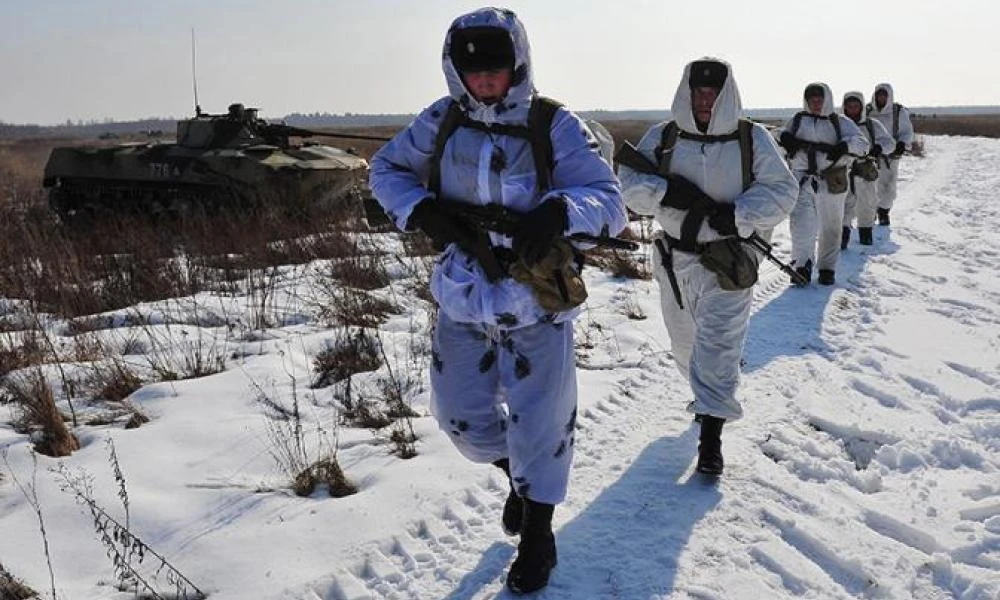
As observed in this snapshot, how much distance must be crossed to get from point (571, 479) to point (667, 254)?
4.19 ft

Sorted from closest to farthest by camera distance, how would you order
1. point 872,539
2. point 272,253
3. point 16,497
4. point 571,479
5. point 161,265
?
1. point 872,539
2. point 16,497
3. point 571,479
4. point 161,265
5. point 272,253

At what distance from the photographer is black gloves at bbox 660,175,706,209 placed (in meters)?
3.97

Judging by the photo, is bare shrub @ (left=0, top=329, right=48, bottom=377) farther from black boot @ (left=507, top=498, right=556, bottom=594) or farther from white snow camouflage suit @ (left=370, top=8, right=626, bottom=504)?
black boot @ (left=507, top=498, right=556, bottom=594)

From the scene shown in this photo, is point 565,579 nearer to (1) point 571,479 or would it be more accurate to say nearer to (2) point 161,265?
(1) point 571,479

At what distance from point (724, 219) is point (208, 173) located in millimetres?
10237

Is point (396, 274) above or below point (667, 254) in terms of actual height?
below

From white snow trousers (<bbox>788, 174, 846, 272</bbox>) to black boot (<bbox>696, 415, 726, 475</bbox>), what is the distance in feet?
15.8

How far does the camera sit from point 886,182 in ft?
40.0

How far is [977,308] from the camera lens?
7305 millimetres

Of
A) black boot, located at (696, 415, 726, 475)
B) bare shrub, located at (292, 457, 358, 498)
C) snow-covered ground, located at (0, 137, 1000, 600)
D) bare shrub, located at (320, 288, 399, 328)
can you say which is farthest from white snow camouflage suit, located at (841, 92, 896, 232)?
bare shrub, located at (292, 457, 358, 498)

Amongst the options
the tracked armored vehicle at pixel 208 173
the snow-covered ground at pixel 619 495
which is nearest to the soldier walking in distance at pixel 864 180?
the snow-covered ground at pixel 619 495

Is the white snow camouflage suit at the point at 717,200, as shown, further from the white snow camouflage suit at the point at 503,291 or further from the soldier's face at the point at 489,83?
the soldier's face at the point at 489,83

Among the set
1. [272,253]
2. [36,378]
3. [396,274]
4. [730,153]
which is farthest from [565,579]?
[272,253]

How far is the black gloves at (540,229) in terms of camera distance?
2473 millimetres
